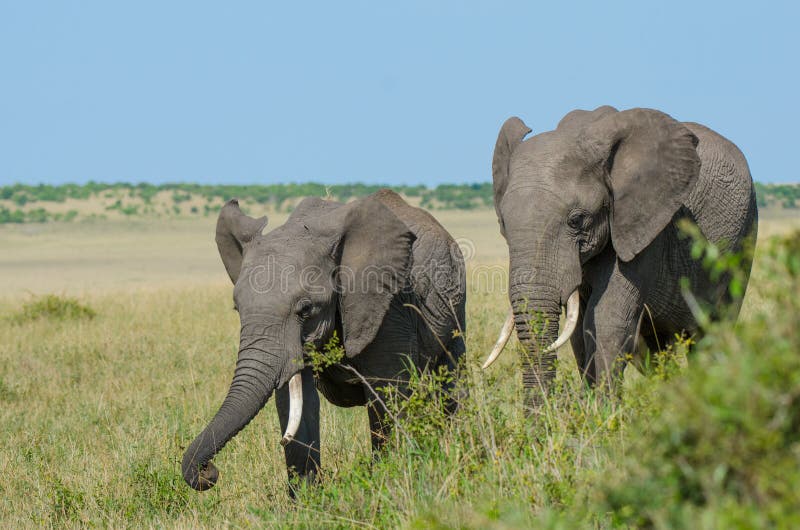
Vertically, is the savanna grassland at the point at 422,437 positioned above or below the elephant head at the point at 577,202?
below

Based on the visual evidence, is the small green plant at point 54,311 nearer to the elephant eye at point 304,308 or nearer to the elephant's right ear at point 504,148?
the elephant's right ear at point 504,148

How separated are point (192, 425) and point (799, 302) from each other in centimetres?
671

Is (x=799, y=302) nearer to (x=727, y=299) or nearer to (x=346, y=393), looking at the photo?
(x=346, y=393)

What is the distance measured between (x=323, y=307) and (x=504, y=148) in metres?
2.12

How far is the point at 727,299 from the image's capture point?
27.2 ft

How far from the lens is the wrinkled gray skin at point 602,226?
693 cm

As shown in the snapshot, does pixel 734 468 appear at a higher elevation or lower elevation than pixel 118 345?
higher

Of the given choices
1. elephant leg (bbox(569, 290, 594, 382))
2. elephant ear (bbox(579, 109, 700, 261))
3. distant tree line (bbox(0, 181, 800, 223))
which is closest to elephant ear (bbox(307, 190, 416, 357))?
elephant ear (bbox(579, 109, 700, 261))

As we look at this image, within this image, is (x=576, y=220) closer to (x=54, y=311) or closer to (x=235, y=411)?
(x=235, y=411)

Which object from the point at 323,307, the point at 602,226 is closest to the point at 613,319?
the point at 602,226

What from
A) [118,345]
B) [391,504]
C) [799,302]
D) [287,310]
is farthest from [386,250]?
[118,345]

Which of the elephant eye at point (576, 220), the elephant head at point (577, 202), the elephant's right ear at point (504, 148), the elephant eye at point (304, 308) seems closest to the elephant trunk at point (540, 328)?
the elephant head at point (577, 202)

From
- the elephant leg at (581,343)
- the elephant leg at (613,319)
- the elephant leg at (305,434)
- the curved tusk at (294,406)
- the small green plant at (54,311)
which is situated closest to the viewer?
the curved tusk at (294,406)

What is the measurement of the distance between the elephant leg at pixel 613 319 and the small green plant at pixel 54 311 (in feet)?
33.9
